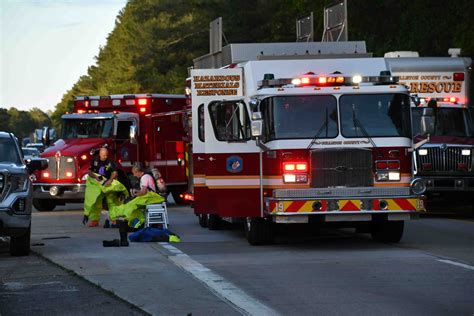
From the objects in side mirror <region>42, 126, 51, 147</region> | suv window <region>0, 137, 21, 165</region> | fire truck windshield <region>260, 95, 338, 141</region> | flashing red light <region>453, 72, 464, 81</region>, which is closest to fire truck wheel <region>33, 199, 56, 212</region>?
side mirror <region>42, 126, 51, 147</region>

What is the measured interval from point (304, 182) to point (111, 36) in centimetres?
13627

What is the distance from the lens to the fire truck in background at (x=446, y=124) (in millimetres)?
24922

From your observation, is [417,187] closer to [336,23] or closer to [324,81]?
[324,81]

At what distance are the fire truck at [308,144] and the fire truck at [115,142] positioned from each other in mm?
10770

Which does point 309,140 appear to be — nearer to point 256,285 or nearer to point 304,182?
point 304,182

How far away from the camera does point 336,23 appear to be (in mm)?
23969

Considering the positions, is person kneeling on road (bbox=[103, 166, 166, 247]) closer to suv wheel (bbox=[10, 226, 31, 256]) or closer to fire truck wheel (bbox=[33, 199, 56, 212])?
suv wheel (bbox=[10, 226, 31, 256])

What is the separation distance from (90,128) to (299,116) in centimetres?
1394

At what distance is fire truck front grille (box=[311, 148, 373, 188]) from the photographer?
17328mm

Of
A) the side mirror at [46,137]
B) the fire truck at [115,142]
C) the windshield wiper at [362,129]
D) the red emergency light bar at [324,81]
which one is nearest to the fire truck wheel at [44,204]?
the fire truck at [115,142]

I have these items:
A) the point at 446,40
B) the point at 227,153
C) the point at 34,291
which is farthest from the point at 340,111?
the point at 446,40

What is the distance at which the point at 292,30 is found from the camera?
6059cm

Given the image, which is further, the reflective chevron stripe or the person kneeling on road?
the person kneeling on road

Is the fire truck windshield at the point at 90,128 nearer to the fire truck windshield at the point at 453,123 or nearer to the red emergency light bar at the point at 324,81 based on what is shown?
the fire truck windshield at the point at 453,123
